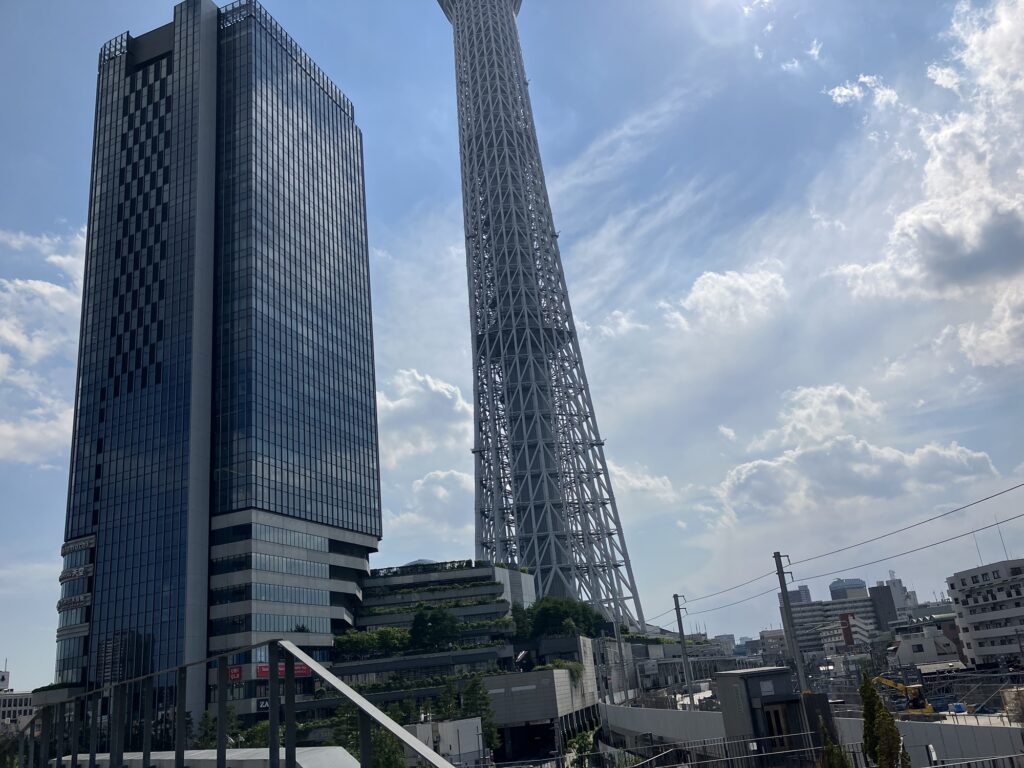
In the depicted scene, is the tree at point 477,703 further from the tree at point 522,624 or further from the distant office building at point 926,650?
the distant office building at point 926,650

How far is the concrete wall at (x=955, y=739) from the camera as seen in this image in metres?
27.2

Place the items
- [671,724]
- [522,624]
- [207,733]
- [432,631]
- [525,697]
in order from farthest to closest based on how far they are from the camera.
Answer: [522,624] < [432,631] < [525,697] < [207,733] < [671,724]

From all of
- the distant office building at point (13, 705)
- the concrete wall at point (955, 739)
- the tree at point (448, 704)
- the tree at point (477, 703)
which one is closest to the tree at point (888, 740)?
the concrete wall at point (955, 739)

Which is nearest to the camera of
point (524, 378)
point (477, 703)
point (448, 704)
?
point (477, 703)

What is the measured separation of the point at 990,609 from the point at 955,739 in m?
109

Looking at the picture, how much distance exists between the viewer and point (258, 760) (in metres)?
14.3

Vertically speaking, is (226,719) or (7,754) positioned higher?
(226,719)

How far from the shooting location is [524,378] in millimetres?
144125

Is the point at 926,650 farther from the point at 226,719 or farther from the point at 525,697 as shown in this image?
the point at 226,719

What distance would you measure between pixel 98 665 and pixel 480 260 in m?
95.2

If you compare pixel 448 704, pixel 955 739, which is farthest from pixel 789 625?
pixel 448 704

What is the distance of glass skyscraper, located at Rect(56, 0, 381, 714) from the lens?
9175cm

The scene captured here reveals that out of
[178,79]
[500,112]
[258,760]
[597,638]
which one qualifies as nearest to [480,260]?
[500,112]

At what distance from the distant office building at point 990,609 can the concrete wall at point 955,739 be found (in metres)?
99.1
